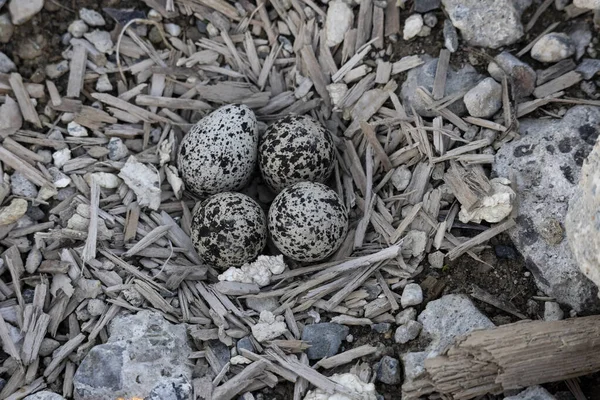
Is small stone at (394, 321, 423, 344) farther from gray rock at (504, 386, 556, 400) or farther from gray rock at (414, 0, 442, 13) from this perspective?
gray rock at (414, 0, 442, 13)

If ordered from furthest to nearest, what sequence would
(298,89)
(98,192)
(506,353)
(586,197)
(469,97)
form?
(298,89), (98,192), (469,97), (506,353), (586,197)

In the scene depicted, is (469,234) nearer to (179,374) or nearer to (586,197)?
(586,197)

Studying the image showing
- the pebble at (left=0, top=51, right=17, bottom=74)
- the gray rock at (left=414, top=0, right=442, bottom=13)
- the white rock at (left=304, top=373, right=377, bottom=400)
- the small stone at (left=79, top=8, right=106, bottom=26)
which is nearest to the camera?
the white rock at (left=304, top=373, right=377, bottom=400)

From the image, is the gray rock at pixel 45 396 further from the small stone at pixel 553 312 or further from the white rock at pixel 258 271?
the small stone at pixel 553 312

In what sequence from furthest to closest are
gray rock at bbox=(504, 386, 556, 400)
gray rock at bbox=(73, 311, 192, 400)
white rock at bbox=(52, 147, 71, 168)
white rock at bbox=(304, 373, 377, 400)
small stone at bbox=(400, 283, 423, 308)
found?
1. white rock at bbox=(52, 147, 71, 168)
2. small stone at bbox=(400, 283, 423, 308)
3. gray rock at bbox=(73, 311, 192, 400)
4. white rock at bbox=(304, 373, 377, 400)
5. gray rock at bbox=(504, 386, 556, 400)

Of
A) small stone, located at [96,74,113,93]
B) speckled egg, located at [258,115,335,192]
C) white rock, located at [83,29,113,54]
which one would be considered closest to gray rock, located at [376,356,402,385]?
speckled egg, located at [258,115,335,192]

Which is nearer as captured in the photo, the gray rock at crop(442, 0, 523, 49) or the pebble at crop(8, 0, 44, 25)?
the gray rock at crop(442, 0, 523, 49)

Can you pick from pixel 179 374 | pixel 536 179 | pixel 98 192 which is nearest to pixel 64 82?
pixel 98 192
